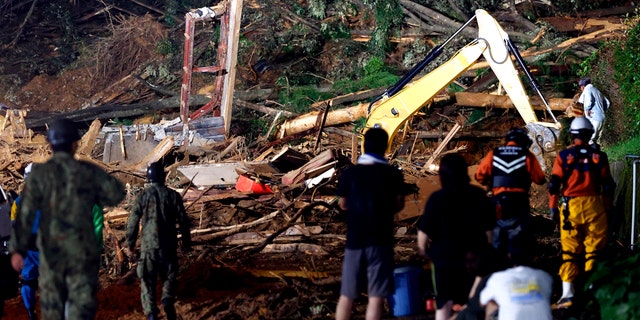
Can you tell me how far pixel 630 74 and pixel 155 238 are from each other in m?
10.4

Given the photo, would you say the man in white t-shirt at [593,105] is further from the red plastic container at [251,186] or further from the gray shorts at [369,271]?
the gray shorts at [369,271]

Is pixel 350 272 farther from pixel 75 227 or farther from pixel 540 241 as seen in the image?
pixel 540 241

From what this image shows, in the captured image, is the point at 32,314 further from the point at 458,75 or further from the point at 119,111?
the point at 119,111

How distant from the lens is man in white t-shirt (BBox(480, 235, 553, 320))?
674 centimetres

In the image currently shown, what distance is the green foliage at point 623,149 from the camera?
14078 millimetres

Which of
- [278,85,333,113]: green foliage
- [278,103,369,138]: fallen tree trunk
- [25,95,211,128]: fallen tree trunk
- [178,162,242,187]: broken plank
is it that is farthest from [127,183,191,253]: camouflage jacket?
[25,95,211,128]: fallen tree trunk

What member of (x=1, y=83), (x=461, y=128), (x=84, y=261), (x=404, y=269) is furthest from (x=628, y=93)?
(x=1, y=83)

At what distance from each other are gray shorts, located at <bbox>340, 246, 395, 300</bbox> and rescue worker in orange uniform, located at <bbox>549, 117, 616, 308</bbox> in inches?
106

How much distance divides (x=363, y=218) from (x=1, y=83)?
22.5 m

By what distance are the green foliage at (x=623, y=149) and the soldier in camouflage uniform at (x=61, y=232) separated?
349 inches

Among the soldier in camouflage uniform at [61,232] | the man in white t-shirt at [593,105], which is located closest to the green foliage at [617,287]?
the soldier in camouflage uniform at [61,232]

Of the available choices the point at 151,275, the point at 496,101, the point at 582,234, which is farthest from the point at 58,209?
the point at 496,101

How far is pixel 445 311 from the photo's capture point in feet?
26.7

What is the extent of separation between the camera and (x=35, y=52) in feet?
95.9
